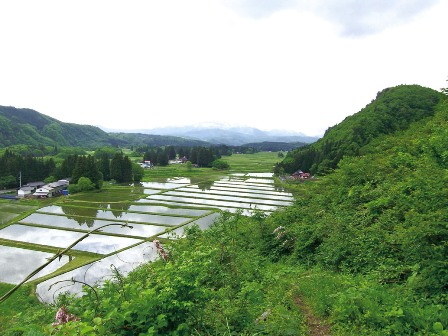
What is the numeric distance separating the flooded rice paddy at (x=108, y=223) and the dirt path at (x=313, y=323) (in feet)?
20.9

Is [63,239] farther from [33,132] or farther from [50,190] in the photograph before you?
[33,132]

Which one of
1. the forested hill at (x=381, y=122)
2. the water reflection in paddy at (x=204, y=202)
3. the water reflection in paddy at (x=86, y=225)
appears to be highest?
the forested hill at (x=381, y=122)

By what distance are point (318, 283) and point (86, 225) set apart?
29.8 m

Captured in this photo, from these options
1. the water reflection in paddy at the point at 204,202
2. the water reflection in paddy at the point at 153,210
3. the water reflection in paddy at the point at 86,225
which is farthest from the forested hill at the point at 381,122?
the water reflection in paddy at the point at 86,225

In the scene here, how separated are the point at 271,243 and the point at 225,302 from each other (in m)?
8.35

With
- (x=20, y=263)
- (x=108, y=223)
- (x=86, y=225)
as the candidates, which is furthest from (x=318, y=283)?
(x=86, y=225)

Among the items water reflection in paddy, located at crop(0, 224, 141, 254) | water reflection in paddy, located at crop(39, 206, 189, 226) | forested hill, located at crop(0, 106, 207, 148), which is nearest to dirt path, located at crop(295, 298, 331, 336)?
water reflection in paddy, located at crop(0, 224, 141, 254)

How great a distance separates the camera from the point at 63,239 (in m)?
26.7

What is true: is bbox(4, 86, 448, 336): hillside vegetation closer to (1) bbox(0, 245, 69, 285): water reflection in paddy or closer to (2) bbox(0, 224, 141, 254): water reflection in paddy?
(1) bbox(0, 245, 69, 285): water reflection in paddy

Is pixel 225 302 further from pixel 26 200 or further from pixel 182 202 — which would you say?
pixel 26 200

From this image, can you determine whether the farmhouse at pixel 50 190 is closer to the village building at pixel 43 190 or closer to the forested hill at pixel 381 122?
the village building at pixel 43 190

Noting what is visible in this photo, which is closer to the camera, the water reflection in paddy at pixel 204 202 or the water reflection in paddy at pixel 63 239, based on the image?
the water reflection in paddy at pixel 63 239

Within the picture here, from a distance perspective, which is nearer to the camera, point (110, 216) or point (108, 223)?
point (108, 223)

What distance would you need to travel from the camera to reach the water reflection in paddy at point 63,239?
81.7 feet
